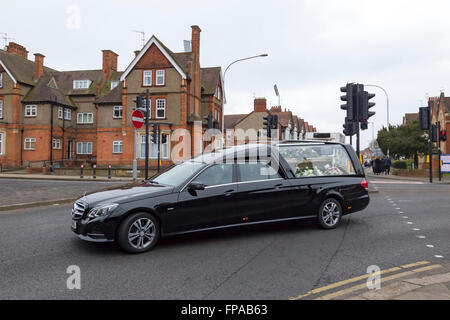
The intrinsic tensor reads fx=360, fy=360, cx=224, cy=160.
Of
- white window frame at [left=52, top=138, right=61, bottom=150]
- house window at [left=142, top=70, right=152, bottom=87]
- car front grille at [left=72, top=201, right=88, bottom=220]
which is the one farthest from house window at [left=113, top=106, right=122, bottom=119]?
car front grille at [left=72, top=201, right=88, bottom=220]

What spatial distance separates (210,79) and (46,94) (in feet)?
56.4

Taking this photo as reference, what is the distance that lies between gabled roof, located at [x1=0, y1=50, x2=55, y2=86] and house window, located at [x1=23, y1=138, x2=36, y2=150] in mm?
6084

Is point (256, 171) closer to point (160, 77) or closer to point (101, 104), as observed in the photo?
point (160, 77)

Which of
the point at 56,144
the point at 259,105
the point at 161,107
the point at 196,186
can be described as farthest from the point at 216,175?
the point at 259,105

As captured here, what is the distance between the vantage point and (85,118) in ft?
137

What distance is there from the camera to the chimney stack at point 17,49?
4302 cm

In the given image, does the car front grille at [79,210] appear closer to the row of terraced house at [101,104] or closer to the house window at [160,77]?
the row of terraced house at [101,104]

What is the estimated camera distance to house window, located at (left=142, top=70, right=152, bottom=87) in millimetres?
32688

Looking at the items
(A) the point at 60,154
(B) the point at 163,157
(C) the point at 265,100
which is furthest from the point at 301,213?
(C) the point at 265,100

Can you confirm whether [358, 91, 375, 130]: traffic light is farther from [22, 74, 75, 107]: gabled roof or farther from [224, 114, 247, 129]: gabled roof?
[224, 114, 247, 129]: gabled roof

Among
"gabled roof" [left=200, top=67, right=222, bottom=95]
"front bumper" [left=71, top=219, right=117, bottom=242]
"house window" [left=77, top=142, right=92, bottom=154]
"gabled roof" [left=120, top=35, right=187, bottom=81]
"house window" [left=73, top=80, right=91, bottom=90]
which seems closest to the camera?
"front bumper" [left=71, top=219, right=117, bottom=242]

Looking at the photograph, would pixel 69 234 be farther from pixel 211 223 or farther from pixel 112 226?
pixel 211 223
